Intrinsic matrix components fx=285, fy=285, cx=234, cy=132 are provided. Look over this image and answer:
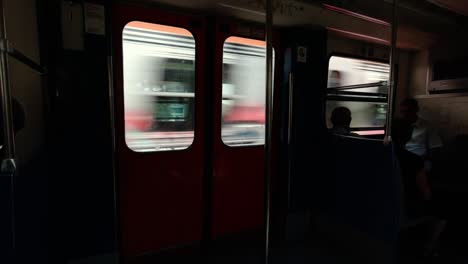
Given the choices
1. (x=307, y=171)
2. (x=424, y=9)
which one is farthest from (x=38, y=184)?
(x=424, y=9)

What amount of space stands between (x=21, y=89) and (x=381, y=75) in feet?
11.7

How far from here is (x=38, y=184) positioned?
5.28 feet

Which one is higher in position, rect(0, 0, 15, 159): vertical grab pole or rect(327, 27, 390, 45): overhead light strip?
rect(327, 27, 390, 45): overhead light strip

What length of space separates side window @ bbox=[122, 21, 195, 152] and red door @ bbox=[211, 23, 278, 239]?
0.83 feet

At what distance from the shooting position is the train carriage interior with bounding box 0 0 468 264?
1752 mm

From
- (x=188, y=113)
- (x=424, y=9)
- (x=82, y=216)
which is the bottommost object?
(x=82, y=216)

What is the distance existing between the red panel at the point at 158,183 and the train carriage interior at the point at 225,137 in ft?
0.04

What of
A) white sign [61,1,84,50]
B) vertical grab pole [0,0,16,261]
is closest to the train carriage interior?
white sign [61,1,84,50]

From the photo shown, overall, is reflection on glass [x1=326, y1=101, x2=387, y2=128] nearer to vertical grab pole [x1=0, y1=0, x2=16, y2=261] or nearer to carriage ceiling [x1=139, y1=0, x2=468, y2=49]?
carriage ceiling [x1=139, y1=0, x2=468, y2=49]

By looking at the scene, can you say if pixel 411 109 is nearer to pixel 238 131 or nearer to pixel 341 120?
pixel 341 120

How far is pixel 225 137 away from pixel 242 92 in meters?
0.47

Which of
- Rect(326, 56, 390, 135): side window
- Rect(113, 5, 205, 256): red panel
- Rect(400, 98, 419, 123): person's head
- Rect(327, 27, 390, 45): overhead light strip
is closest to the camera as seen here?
Rect(113, 5, 205, 256): red panel

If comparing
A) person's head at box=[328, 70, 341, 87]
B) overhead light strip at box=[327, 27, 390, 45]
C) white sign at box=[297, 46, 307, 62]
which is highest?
overhead light strip at box=[327, 27, 390, 45]

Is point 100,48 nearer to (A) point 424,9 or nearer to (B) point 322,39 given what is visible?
(B) point 322,39
